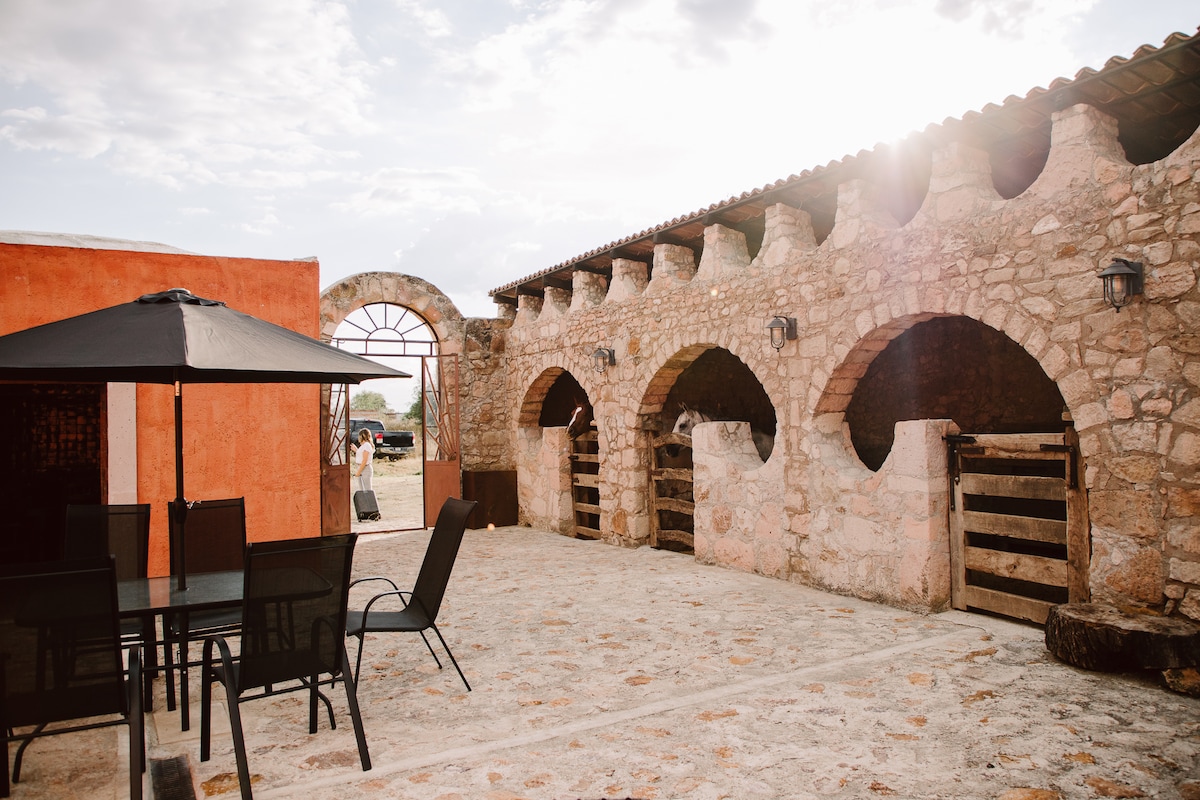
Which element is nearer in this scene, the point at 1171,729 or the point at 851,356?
the point at 1171,729

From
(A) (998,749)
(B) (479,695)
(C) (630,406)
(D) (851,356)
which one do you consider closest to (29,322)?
(B) (479,695)

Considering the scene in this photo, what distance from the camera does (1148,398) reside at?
13.8 ft

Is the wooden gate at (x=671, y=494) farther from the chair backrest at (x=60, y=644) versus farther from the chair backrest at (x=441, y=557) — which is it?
the chair backrest at (x=60, y=644)

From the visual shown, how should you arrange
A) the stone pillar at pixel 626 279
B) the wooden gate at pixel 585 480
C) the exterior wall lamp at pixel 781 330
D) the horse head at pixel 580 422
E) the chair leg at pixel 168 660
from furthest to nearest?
the horse head at pixel 580 422 → the wooden gate at pixel 585 480 → the stone pillar at pixel 626 279 → the exterior wall lamp at pixel 781 330 → the chair leg at pixel 168 660

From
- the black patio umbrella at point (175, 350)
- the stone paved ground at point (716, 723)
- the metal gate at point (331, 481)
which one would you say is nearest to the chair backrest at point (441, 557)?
the stone paved ground at point (716, 723)

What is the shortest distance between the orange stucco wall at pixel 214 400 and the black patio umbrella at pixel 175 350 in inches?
106

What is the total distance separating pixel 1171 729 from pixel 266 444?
266 inches

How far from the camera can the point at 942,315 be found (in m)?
5.50

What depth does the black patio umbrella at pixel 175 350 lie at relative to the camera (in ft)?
10.2

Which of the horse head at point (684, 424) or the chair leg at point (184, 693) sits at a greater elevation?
the horse head at point (684, 424)

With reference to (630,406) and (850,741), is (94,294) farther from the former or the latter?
(850,741)

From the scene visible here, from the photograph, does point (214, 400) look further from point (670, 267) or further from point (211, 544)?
point (670, 267)

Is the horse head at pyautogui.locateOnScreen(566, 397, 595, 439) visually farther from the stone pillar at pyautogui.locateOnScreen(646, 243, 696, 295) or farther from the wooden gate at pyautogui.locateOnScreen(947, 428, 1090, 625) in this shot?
the wooden gate at pyautogui.locateOnScreen(947, 428, 1090, 625)

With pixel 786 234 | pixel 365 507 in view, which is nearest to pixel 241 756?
pixel 786 234
